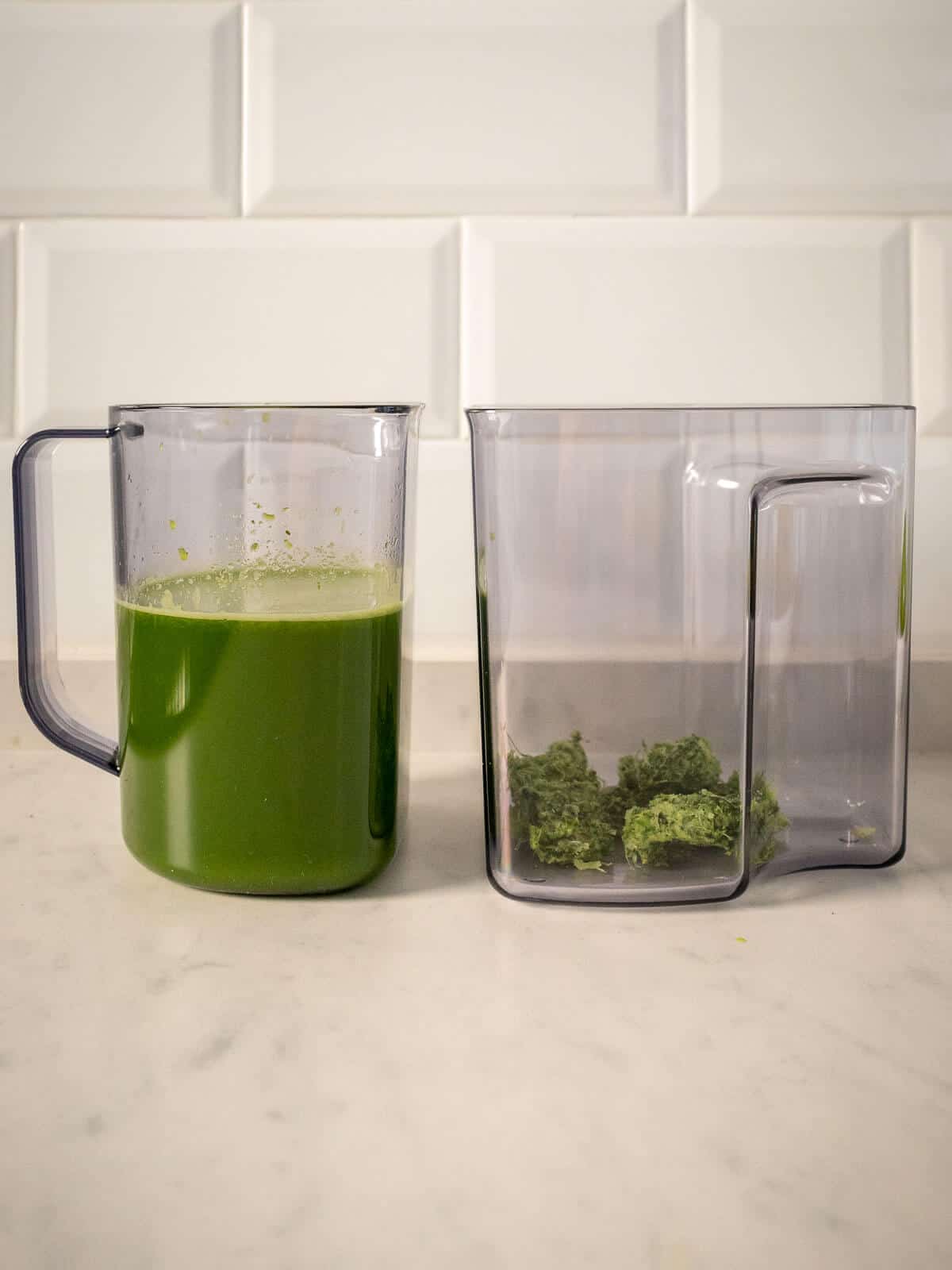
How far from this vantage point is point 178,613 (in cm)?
53

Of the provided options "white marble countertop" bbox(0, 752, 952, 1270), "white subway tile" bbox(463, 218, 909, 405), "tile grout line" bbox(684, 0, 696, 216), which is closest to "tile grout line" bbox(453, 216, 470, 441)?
"white subway tile" bbox(463, 218, 909, 405)

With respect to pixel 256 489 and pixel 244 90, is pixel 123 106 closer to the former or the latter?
pixel 244 90

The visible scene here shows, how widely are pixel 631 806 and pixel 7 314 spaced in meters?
0.62

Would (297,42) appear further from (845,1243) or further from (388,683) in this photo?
(845,1243)

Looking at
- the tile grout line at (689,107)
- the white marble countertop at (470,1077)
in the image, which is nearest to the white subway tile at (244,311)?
the tile grout line at (689,107)

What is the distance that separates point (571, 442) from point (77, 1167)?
344mm

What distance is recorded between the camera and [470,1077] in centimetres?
39

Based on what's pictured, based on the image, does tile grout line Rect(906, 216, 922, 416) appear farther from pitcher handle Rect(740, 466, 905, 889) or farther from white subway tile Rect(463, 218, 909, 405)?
pitcher handle Rect(740, 466, 905, 889)

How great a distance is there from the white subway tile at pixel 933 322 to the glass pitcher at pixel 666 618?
1.06 ft

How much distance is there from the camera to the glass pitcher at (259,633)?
0.52 meters

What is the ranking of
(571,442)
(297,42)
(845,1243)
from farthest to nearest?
(297,42) → (571,442) → (845,1243)

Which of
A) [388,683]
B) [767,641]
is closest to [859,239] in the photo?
[767,641]

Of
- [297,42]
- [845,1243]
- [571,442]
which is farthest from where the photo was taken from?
[297,42]

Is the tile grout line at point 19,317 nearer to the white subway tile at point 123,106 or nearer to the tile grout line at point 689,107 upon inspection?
the white subway tile at point 123,106
